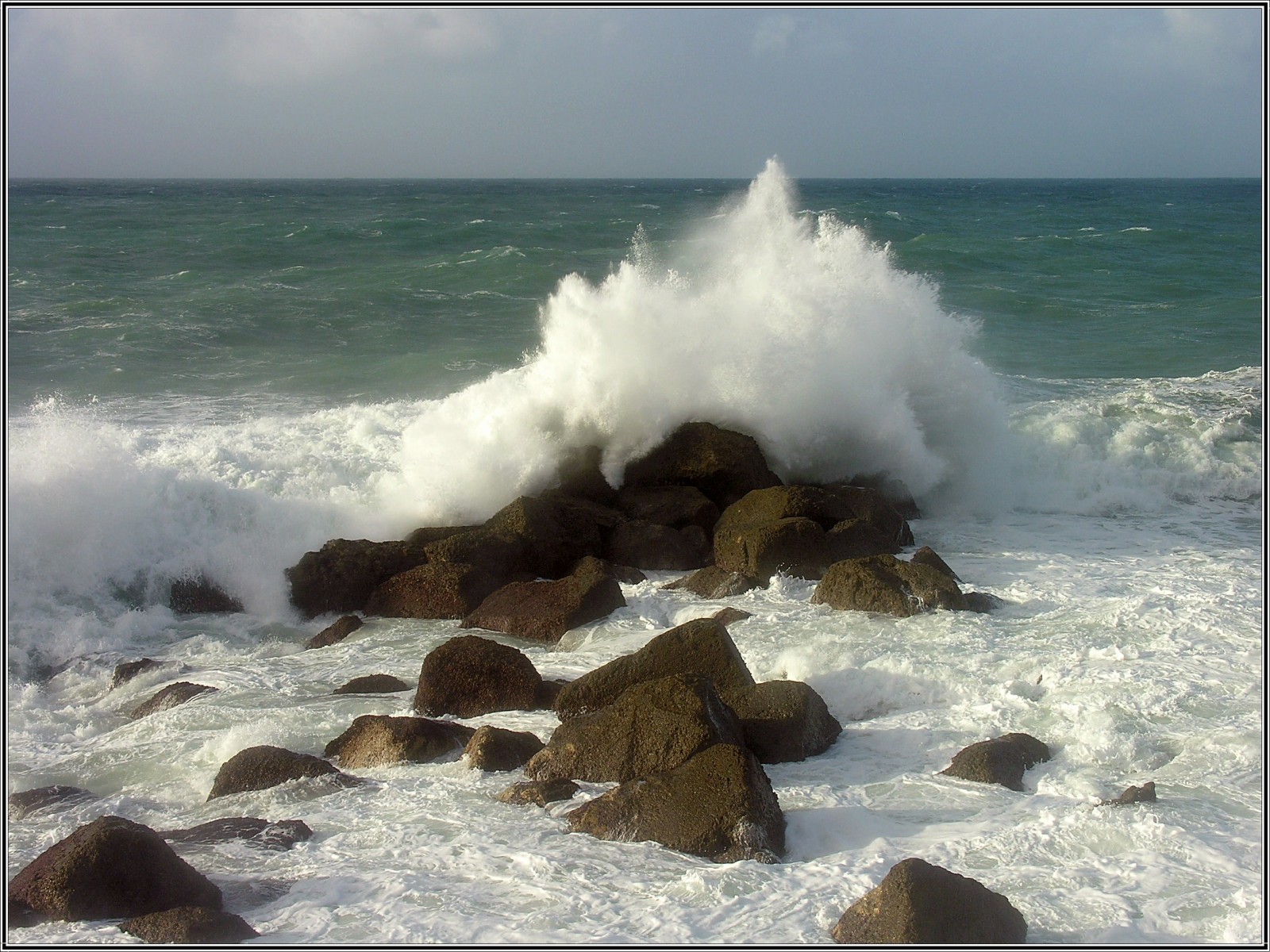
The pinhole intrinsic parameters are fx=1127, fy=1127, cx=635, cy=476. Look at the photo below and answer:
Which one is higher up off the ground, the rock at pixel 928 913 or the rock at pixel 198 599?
the rock at pixel 928 913

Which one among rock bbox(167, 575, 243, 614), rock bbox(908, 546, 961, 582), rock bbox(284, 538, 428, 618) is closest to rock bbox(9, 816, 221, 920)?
rock bbox(284, 538, 428, 618)

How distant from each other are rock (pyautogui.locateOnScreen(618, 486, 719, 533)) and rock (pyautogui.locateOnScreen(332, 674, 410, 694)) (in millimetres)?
2959


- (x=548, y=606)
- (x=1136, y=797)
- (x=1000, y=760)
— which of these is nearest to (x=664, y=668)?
(x=548, y=606)

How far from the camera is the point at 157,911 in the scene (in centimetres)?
395

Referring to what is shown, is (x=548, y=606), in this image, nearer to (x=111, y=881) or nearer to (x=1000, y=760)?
(x=1000, y=760)

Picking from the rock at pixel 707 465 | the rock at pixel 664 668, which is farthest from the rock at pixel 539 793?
the rock at pixel 707 465

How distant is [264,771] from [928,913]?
3.06m

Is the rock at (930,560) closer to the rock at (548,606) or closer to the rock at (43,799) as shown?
the rock at (548,606)

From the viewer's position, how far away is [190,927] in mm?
3838

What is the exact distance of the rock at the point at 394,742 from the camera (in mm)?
5387

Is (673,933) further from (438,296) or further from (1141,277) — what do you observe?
(1141,277)

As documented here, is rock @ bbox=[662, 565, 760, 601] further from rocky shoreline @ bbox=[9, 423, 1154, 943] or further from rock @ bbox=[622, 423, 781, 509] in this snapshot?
rock @ bbox=[622, 423, 781, 509]

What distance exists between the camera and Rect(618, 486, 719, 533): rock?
9055 millimetres

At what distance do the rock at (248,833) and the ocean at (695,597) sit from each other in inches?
3.8
